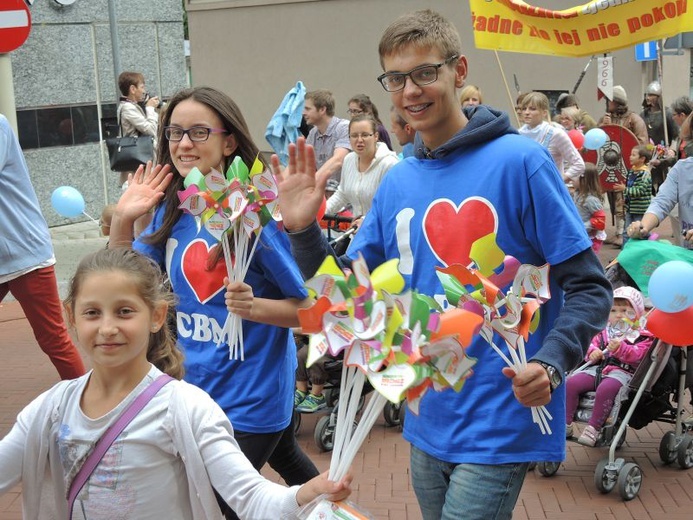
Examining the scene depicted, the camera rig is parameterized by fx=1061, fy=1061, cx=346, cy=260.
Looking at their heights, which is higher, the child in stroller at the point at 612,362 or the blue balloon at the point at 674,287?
the blue balloon at the point at 674,287

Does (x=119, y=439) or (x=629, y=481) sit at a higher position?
(x=119, y=439)

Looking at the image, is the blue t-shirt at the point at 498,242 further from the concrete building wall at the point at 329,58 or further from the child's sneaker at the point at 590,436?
the concrete building wall at the point at 329,58

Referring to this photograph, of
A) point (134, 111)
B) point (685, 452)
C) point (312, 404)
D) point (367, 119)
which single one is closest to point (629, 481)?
point (685, 452)

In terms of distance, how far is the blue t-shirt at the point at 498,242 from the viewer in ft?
9.28

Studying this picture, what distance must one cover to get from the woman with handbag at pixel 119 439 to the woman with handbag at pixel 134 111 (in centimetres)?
849

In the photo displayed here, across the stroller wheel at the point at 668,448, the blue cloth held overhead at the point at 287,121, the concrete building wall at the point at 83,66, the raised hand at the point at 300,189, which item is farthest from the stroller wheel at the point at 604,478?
the concrete building wall at the point at 83,66

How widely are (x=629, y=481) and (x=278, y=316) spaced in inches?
110

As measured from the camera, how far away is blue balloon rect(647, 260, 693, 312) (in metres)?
5.26

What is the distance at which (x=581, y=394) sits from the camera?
5902 millimetres

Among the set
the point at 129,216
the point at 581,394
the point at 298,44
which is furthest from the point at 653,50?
the point at 129,216

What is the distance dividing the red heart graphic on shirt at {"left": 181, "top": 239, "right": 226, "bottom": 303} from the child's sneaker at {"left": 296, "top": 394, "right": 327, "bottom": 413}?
2.92 meters

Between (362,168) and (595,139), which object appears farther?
(595,139)

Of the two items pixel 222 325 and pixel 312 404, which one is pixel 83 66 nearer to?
pixel 312 404

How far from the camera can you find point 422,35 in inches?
112
